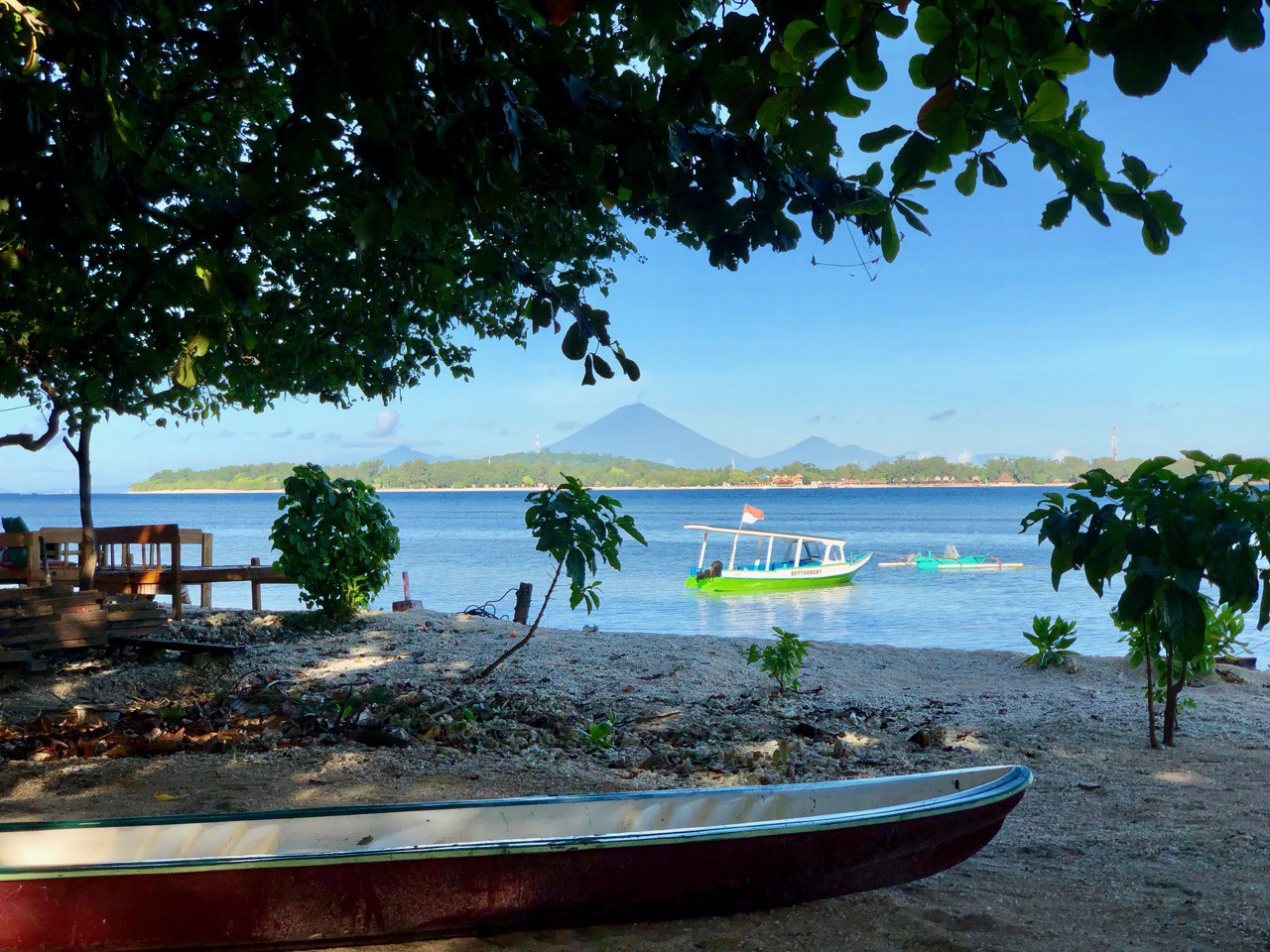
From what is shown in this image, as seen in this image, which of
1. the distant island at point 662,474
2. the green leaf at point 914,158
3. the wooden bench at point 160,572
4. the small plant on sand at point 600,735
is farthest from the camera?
the distant island at point 662,474

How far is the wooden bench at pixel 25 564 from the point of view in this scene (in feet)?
26.9

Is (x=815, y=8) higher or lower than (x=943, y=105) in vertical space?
higher

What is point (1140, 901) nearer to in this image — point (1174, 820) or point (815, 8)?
point (1174, 820)

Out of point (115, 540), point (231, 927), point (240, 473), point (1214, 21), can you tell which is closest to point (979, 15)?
point (1214, 21)

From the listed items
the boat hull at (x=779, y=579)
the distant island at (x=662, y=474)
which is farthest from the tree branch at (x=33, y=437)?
the distant island at (x=662, y=474)

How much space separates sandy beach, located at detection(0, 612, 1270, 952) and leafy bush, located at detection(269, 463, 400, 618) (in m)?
0.52

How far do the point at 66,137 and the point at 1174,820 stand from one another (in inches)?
236

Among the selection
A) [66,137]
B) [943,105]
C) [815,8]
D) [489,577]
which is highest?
[66,137]

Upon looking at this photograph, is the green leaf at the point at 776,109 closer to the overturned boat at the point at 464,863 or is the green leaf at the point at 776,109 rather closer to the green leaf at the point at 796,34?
the green leaf at the point at 796,34

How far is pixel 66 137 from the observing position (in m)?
3.97

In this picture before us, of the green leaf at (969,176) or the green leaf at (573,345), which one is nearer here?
the green leaf at (969,176)

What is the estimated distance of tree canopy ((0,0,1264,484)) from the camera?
2.06m

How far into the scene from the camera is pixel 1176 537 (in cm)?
423

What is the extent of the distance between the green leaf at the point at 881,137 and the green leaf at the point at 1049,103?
28 cm
